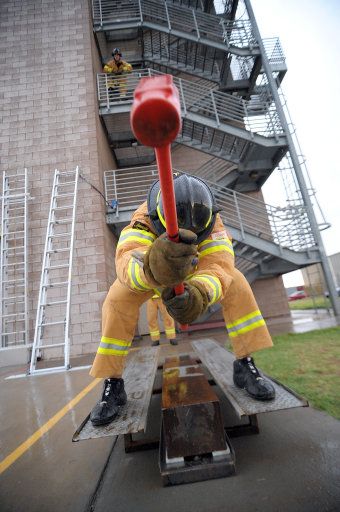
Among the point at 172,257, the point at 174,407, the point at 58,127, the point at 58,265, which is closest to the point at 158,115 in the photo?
the point at 172,257

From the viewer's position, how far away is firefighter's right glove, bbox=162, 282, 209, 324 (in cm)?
130

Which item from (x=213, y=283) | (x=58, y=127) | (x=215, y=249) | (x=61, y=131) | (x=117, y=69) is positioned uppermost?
(x=117, y=69)

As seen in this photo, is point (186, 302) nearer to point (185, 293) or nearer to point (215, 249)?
point (185, 293)

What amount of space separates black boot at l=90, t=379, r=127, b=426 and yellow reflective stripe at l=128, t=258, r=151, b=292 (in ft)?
2.45

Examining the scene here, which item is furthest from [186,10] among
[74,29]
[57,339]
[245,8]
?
[57,339]

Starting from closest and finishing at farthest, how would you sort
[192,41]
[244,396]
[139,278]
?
1. [139,278]
2. [244,396]
3. [192,41]

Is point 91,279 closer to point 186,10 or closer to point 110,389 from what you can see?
point 110,389

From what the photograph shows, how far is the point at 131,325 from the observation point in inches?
78.3

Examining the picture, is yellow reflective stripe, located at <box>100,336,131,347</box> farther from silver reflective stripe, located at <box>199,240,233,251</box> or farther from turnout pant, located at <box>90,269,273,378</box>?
silver reflective stripe, located at <box>199,240,233,251</box>

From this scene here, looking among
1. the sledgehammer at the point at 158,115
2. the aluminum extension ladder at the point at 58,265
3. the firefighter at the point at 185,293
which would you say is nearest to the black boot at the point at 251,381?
the firefighter at the point at 185,293

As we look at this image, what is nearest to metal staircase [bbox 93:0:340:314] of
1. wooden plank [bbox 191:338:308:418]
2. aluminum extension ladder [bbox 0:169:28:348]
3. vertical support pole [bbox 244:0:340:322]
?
vertical support pole [bbox 244:0:340:322]

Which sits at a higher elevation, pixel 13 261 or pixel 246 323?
pixel 13 261

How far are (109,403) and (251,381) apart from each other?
2.92 ft

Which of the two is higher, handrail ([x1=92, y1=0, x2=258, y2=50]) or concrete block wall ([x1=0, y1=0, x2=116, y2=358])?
handrail ([x1=92, y1=0, x2=258, y2=50])
